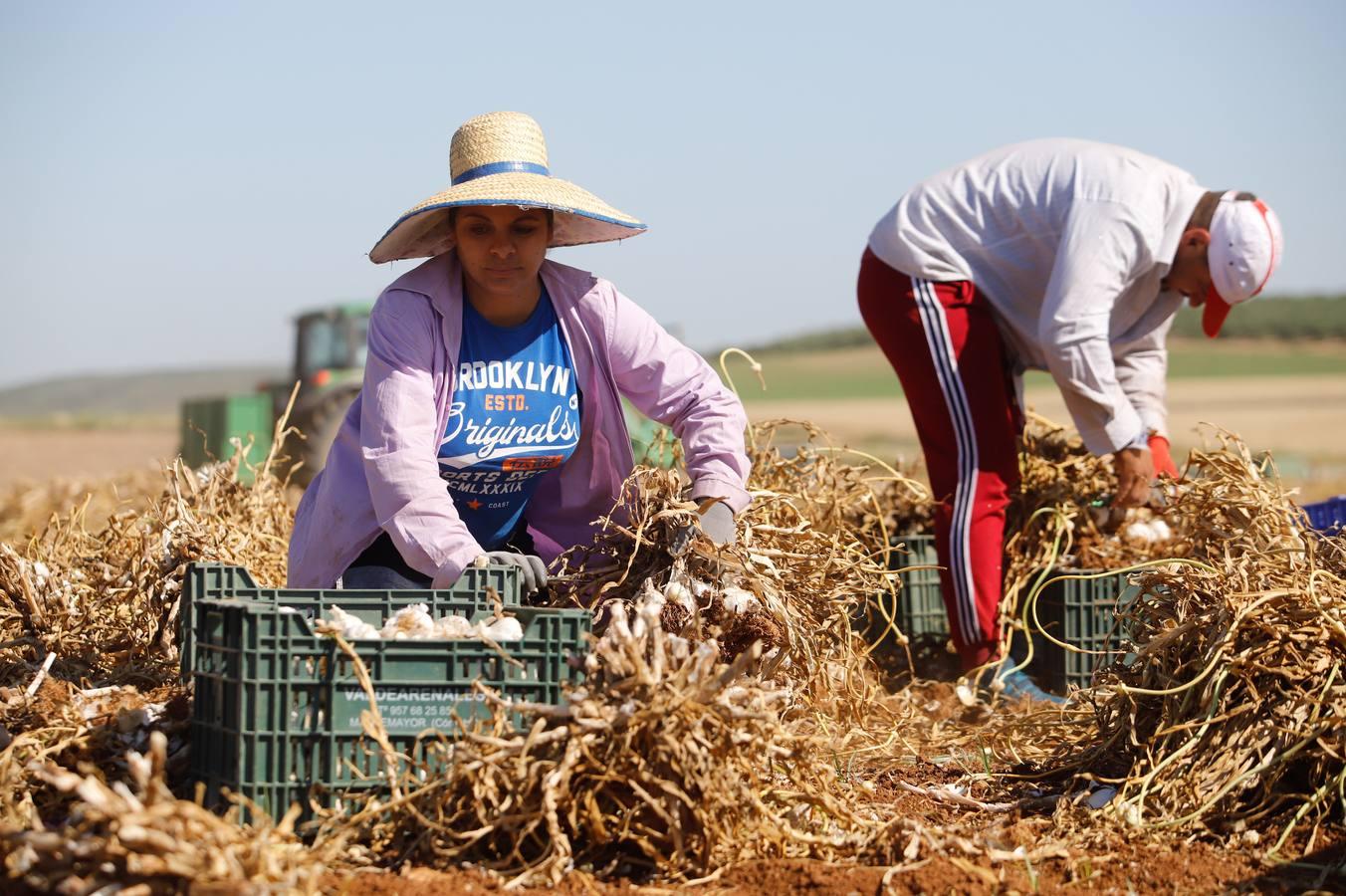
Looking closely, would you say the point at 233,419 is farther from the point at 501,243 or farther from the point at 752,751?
the point at 752,751

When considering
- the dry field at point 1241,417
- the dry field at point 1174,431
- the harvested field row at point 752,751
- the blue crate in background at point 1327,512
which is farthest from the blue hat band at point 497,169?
the dry field at point 1241,417

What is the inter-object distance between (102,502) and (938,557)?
252 inches

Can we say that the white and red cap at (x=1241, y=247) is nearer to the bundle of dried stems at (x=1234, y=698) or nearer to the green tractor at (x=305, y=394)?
the bundle of dried stems at (x=1234, y=698)

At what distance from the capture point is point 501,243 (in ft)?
10.9

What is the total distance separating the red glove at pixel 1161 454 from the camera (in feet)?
14.7

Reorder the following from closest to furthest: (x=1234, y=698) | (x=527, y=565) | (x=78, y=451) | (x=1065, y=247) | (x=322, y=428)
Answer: (x=1234, y=698) < (x=527, y=565) < (x=1065, y=247) < (x=322, y=428) < (x=78, y=451)

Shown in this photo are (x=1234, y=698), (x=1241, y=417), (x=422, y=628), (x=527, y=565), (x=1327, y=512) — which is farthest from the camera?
(x=1241, y=417)

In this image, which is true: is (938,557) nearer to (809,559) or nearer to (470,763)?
(809,559)

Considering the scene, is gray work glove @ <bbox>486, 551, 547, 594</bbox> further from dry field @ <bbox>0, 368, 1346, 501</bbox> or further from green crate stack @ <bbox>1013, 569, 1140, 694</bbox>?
dry field @ <bbox>0, 368, 1346, 501</bbox>

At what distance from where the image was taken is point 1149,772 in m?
2.76

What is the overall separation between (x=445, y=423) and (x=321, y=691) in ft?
3.45

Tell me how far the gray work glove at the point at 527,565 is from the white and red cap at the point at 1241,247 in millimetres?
2283

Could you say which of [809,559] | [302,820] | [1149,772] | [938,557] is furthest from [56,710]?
[938,557]

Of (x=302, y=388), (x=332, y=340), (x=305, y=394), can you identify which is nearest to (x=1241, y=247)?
(x=305, y=394)
